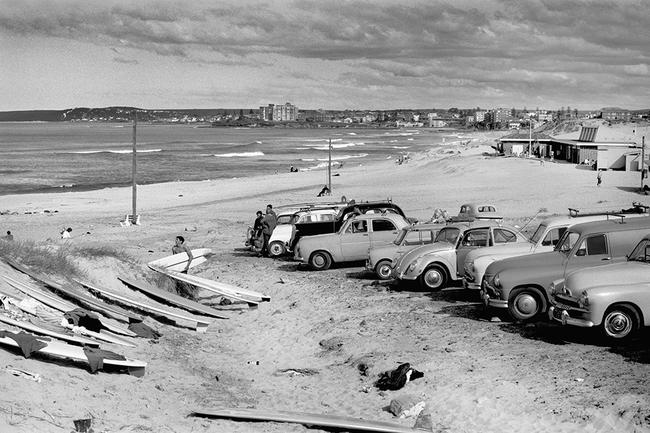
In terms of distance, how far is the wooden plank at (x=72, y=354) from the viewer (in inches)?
435

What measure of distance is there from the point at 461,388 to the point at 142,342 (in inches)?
205

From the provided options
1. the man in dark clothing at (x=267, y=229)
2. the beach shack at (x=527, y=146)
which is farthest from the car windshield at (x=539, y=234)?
the beach shack at (x=527, y=146)

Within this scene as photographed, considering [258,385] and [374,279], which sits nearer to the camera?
[258,385]

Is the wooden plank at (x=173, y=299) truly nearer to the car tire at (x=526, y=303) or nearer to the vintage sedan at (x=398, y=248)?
the vintage sedan at (x=398, y=248)

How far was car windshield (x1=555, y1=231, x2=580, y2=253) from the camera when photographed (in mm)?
14828

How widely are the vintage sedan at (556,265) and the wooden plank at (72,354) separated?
608 cm

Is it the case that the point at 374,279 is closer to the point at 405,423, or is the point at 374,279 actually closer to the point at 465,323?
the point at 465,323

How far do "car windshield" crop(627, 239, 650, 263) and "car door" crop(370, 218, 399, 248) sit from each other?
359 inches

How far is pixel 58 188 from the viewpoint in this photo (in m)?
64.0

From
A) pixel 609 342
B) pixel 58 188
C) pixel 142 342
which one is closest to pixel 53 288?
pixel 142 342

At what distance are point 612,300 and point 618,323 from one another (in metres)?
0.37

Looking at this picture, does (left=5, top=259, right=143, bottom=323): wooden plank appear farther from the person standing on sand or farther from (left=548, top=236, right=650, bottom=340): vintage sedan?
(left=548, top=236, right=650, bottom=340): vintage sedan

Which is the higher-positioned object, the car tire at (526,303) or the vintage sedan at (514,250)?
the vintage sedan at (514,250)

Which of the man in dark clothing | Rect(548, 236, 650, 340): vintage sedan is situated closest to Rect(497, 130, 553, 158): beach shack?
the man in dark clothing
